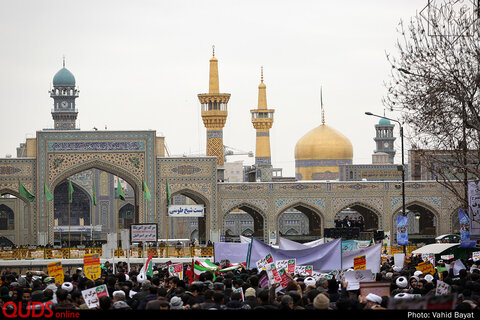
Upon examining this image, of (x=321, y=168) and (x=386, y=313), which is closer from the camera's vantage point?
(x=386, y=313)

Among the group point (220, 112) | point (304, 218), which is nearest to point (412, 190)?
point (220, 112)

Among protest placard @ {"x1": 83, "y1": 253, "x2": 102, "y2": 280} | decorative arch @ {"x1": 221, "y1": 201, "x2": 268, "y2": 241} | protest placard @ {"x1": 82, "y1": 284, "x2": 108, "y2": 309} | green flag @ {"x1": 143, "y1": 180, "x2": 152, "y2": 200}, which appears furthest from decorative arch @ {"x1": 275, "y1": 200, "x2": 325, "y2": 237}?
protest placard @ {"x1": 82, "y1": 284, "x2": 108, "y2": 309}

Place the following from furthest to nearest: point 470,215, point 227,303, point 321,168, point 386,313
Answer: point 321,168, point 470,215, point 227,303, point 386,313

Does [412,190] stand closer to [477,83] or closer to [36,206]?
[36,206]

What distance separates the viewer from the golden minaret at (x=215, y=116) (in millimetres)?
49125

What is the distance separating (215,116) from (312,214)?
23.9ft

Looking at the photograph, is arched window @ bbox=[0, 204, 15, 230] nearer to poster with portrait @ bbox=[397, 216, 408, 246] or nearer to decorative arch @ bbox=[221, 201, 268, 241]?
decorative arch @ bbox=[221, 201, 268, 241]

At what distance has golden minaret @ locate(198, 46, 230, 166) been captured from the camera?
49125 millimetres

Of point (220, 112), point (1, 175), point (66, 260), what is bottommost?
point (66, 260)

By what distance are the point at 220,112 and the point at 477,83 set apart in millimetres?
35269

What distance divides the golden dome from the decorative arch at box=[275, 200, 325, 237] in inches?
490

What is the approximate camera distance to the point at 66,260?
33.9 meters

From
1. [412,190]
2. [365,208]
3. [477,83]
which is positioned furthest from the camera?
[365,208]

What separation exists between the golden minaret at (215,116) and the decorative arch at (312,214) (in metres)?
5.38
